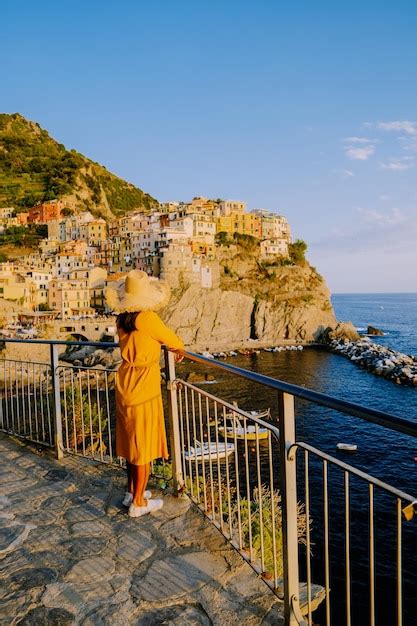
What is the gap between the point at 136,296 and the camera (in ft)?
12.0

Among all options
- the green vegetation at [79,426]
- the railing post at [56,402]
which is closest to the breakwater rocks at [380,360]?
the green vegetation at [79,426]

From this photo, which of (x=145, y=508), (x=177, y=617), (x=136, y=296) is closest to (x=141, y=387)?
(x=136, y=296)

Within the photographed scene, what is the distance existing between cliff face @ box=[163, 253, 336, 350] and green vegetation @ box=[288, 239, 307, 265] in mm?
7464

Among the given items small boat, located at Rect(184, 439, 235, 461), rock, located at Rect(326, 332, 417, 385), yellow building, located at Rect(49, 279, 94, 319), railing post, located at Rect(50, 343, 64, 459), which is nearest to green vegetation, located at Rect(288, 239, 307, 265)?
rock, located at Rect(326, 332, 417, 385)

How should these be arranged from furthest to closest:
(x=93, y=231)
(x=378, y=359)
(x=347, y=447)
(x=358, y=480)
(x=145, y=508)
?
1. (x=93, y=231)
2. (x=378, y=359)
3. (x=347, y=447)
4. (x=358, y=480)
5. (x=145, y=508)

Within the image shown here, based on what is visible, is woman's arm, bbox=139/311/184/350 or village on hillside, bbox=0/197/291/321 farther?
village on hillside, bbox=0/197/291/321

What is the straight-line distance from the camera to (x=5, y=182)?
360ft

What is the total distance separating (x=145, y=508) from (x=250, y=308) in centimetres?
6996

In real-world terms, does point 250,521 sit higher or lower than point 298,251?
lower

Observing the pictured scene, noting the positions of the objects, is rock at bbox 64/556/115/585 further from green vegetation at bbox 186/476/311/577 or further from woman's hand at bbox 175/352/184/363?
woman's hand at bbox 175/352/184/363

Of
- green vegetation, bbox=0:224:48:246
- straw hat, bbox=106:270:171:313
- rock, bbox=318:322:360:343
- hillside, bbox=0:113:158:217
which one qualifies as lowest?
rock, bbox=318:322:360:343

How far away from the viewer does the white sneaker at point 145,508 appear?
13.0ft

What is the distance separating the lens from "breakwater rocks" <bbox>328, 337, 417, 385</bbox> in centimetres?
4541

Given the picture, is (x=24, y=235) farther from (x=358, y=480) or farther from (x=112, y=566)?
(x=112, y=566)
